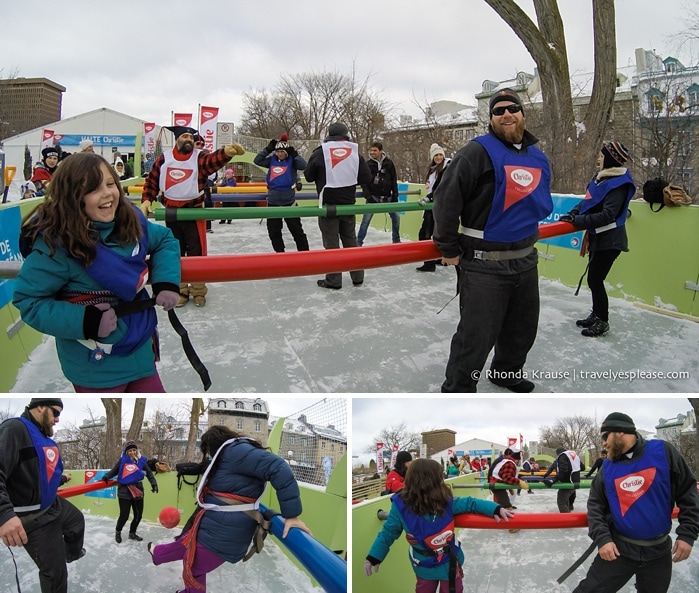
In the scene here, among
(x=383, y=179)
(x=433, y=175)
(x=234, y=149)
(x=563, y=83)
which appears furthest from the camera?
(x=563, y=83)

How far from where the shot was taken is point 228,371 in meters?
3.52

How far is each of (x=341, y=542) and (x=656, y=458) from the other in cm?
157

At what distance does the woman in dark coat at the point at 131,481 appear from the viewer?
405 centimetres

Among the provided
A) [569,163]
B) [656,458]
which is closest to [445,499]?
[656,458]

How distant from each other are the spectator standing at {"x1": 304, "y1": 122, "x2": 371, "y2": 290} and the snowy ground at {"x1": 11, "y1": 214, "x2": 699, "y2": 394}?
0.46m

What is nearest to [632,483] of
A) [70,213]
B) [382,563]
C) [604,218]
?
[382,563]

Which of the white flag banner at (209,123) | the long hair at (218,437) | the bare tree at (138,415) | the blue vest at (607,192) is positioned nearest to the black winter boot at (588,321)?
the blue vest at (607,192)

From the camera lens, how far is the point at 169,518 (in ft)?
13.7

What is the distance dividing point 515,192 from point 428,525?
5.23ft

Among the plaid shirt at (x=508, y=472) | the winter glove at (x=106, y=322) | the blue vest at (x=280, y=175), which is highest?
the blue vest at (x=280, y=175)

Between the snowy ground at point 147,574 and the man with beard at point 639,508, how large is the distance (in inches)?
56.4

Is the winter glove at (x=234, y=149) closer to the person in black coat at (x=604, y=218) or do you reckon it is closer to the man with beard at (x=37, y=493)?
the person in black coat at (x=604, y=218)

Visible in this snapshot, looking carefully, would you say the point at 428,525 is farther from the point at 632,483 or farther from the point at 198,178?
the point at 198,178

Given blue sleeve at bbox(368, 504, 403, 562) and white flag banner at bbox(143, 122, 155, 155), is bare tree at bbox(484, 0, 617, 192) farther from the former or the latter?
white flag banner at bbox(143, 122, 155, 155)
